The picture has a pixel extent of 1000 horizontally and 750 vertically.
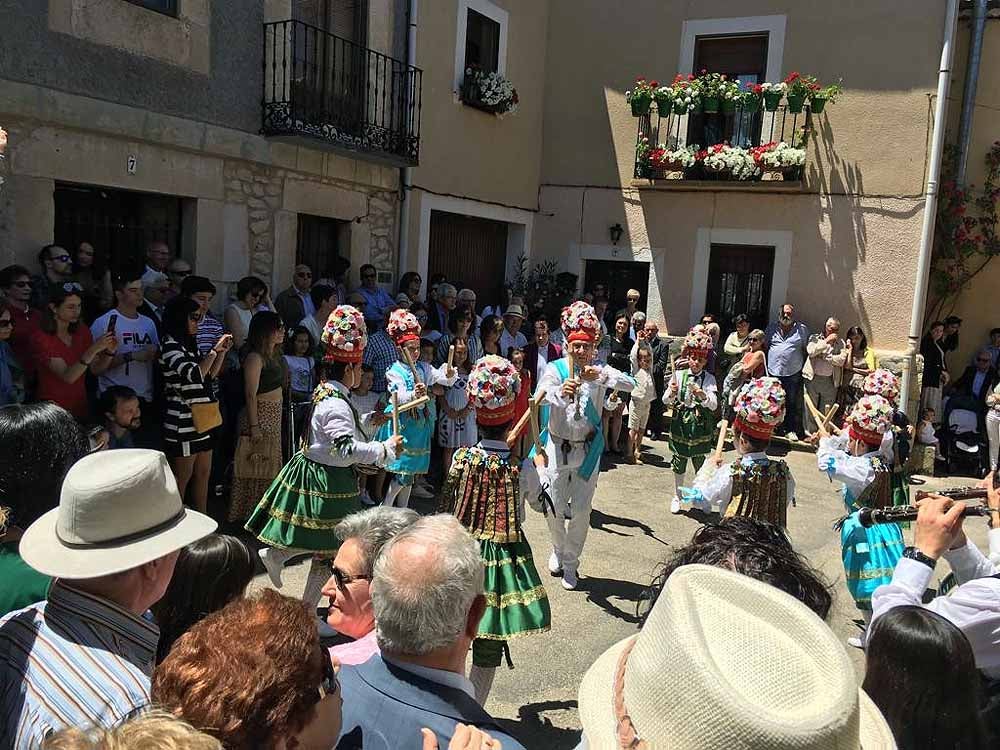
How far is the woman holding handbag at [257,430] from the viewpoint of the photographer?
236 inches

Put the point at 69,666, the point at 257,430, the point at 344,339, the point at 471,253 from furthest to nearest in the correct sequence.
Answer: the point at 471,253 < the point at 257,430 < the point at 344,339 < the point at 69,666

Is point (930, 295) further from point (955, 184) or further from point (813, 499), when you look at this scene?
point (813, 499)

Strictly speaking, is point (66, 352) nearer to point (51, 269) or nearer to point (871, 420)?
point (51, 269)

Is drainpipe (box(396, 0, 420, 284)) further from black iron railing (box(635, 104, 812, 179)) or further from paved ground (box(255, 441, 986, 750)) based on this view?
black iron railing (box(635, 104, 812, 179))

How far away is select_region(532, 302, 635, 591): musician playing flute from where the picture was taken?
18.7 feet

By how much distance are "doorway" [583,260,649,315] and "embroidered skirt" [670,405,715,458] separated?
5.28 meters

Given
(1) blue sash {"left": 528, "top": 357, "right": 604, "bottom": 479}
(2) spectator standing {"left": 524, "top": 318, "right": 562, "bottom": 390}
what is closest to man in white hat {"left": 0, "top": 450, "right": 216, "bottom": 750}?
(1) blue sash {"left": 528, "top": 357, "right": 604, "bottom": 479}

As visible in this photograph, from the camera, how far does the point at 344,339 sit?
15.5 ft

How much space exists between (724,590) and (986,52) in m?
12.6

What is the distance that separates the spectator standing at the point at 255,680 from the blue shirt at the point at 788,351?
1057cm

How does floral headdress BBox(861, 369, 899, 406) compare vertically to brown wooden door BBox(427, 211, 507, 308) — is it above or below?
below

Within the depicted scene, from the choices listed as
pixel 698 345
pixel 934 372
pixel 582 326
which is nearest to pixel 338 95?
pixel 698 345

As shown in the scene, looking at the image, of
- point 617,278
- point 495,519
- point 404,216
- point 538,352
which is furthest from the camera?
point 617,278

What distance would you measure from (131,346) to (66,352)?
0.49m
